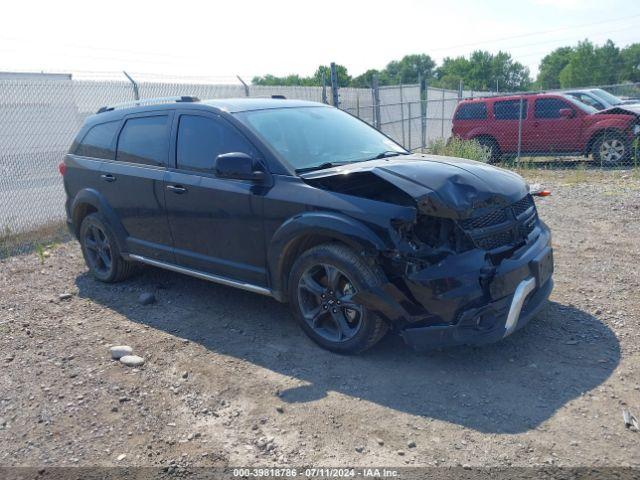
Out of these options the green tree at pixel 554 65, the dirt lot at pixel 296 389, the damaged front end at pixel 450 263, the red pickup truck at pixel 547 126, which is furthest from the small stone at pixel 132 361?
the green tree at pixel 554 65

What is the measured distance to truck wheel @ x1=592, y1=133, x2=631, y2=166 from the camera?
12.3 metres

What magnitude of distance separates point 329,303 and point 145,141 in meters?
2.55

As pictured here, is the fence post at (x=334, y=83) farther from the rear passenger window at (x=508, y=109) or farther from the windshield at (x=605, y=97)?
the windshield at (x=605, y=97)

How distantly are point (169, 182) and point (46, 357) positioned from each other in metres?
1.74

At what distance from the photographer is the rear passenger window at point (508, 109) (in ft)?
45.3

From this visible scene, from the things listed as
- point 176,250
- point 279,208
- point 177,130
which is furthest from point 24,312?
point 279,208

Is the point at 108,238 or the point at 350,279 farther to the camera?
the point at 108,238

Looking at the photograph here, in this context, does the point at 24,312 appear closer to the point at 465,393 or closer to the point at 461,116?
the point at 465,393

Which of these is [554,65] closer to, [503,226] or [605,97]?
[605,97]

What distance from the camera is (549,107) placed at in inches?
528

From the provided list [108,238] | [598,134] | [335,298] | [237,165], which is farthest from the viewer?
[598,134]

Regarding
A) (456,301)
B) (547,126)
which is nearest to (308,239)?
(456,301)

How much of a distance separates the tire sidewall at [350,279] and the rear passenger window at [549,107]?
433 inches

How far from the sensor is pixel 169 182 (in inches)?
199
